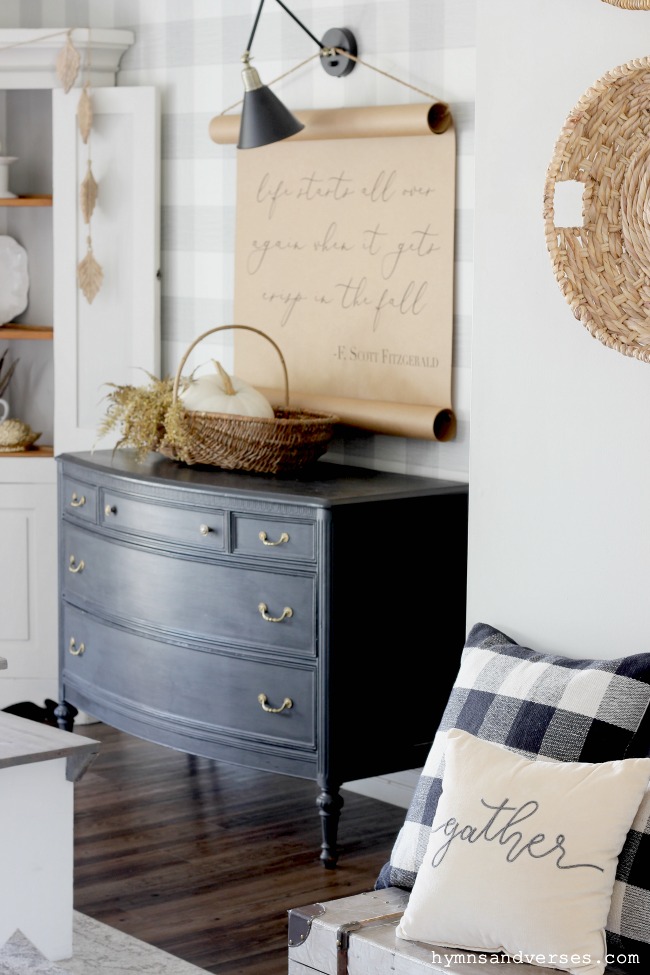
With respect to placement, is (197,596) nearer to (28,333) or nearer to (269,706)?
(269,706)

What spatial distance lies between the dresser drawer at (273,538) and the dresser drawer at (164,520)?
0.19ft

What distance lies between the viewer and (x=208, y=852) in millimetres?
3395

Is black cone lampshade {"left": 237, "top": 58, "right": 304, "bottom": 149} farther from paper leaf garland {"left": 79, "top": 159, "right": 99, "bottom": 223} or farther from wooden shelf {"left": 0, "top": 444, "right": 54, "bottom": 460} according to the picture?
wooden shelf {"left": 0, "top": 444, "right": 54, "bottom": 460}

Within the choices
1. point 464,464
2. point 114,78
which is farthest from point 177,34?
point 464,464

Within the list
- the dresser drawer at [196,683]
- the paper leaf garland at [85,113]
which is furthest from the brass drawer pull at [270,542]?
the paper leaf garland at [85,113]

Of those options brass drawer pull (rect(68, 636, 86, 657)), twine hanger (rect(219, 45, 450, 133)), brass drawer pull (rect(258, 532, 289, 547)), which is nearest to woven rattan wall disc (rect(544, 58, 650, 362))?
brass drawer pull (rect(258, 532, 289, 547))

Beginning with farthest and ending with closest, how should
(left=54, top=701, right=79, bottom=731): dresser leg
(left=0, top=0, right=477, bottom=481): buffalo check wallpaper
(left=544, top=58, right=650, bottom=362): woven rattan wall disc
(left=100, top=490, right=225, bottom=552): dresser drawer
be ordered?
(left=54, top=701, right=79, bottom=731): dresser leg
(left=0, top=0, right=477, bottom=481): buffalo check wallpaper
(left=100, top=490, right=225, bottom=552): dresser drawer
(left=544, top=58, right=650, bottom=362): woven rattan wall disc

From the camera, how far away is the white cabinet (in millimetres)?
4277

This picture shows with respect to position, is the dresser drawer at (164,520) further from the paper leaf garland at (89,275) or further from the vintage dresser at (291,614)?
the paper leaf garland at (89,275)

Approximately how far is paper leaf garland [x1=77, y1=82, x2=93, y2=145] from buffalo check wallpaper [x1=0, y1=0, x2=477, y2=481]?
0.21m

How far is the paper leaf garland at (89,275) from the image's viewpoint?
4.30m

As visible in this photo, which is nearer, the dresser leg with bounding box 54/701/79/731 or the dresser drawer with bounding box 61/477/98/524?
the dresser drawer with bounding box 61/477/98/524

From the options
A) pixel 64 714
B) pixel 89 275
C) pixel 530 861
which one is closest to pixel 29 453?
pixel 89 275

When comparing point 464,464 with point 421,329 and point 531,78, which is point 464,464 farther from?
point 531,78
